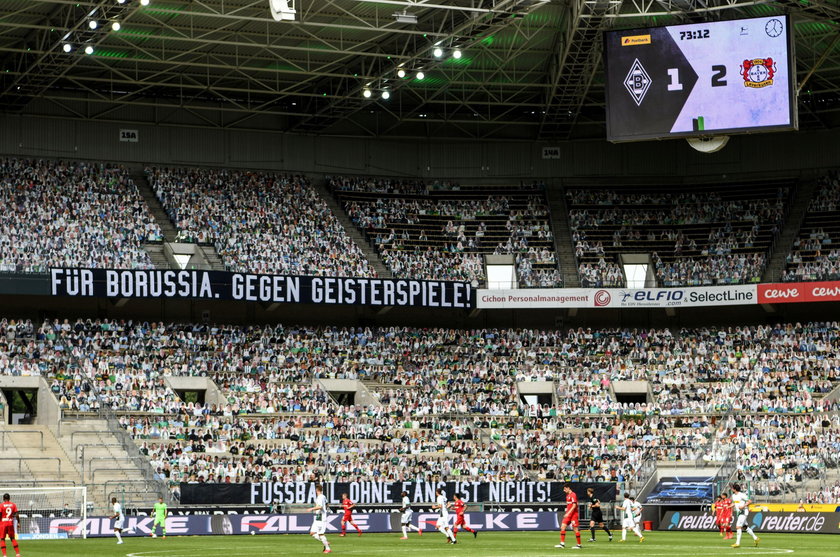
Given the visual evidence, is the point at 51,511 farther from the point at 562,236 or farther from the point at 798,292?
the point at 798,292

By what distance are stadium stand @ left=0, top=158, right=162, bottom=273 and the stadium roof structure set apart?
361 cm

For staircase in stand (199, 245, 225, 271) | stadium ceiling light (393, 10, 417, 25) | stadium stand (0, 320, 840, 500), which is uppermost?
stadium ceiling light (393, 10, 417, 25)

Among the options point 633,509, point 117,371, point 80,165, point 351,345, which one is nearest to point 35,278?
point 117,371

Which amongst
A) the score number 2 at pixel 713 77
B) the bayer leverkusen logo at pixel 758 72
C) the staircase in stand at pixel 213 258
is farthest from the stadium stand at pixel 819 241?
the staircase in stand at pixel 213 258

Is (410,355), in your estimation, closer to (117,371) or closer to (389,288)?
(389,288)

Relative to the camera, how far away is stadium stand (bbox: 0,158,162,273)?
205 ft

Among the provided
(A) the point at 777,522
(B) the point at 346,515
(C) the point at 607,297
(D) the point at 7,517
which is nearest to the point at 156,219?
(C) the point at 607,297

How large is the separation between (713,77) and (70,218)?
31961mm

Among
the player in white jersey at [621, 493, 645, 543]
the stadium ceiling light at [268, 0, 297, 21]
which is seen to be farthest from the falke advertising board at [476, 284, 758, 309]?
the stadium ceiling light at [268, 0, 297, 21]

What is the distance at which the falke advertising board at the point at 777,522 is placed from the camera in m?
46.4

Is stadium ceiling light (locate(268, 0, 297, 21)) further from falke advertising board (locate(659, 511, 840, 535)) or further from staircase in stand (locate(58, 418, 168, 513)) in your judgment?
falke advertising board (locate(659, 511, 840, 535))

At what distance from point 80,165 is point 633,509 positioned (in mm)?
38127

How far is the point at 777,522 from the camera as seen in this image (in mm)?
47656

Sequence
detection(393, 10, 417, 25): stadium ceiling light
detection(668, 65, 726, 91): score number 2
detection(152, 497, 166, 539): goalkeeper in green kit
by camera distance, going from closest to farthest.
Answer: detection(152, 497, 166, 539): goalkeeper in green kit
detection(668, 65, 726, 91): score number 2
detection(393, 10, 417, 25): stadium ceiling light
